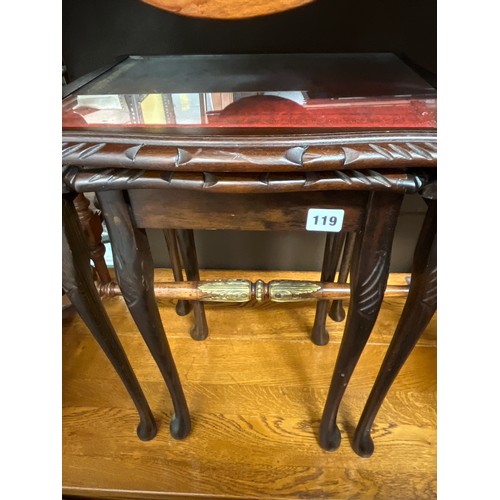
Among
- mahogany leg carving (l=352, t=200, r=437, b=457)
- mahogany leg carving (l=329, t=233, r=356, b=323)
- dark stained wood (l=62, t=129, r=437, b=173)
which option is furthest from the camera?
mahogany leg carving (l=329, t=233, r=356, b=323)

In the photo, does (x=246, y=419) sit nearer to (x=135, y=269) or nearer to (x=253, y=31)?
(x=135, y=269)

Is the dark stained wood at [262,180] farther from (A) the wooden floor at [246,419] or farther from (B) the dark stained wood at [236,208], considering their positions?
(A) the wooden floor at [246,419]

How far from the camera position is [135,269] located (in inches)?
21.4

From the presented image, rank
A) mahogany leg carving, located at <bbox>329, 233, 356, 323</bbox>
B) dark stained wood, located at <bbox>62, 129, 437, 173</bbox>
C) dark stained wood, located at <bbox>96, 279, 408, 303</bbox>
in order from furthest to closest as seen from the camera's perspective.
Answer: mahogany leg carving, located at <bbox>329, 233, 356, 323</bbox> < dark stained wood, located at <bbox>96, 279, 408, 303</bbox> < dark stained wood, located at <bbox>62, 129, 437, 173</bbox>

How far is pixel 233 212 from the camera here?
0.49m

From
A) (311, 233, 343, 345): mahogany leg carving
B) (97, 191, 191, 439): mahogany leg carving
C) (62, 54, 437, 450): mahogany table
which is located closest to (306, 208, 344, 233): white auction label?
(62, 54, 437, 450): mahogany table

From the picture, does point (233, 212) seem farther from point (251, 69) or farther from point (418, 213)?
point (418, 213)

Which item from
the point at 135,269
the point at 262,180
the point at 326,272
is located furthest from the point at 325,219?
the point at 326,272

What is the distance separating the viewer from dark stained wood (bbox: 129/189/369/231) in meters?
0.47

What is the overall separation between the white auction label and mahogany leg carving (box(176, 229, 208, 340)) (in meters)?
0.43

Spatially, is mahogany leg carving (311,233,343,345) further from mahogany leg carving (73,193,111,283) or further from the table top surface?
mahogany leg carving (73,193,111,283)

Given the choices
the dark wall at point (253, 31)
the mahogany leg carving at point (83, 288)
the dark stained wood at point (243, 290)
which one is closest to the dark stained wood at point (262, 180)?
the mahogany leg carving at point (83, 288)

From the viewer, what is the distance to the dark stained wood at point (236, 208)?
472mm
